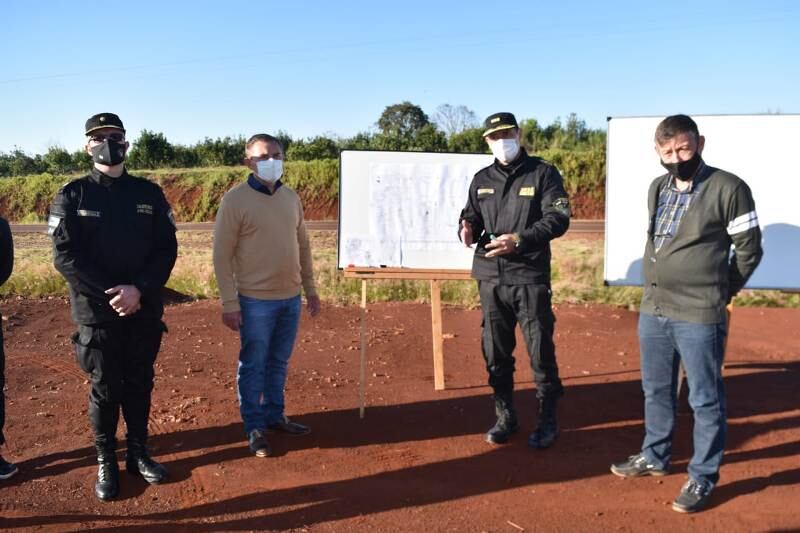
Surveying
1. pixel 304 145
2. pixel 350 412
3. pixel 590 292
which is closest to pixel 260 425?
Answer: pixel 350 412

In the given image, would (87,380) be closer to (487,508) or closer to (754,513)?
(487,508)

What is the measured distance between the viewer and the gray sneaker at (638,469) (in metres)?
4.07

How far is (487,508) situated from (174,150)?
3775 cm

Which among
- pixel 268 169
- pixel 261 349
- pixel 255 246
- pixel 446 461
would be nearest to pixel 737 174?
pixel 446 461

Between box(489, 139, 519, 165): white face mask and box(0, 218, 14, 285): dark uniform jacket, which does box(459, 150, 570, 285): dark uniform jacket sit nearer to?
box(489, 139, 519, 165): white face mask

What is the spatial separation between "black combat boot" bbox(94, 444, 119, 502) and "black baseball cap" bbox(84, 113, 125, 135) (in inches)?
71.1

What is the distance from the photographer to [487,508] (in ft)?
12.3

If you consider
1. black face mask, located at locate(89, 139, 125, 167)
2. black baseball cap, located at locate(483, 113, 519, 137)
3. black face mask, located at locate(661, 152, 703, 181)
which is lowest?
black face mask, located at locate(661, 152, 703, 181)

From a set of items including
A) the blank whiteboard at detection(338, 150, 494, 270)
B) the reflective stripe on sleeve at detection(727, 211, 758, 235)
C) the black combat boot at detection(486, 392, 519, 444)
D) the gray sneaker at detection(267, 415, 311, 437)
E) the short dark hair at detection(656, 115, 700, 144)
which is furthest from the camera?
the blank whiteboard at detection(338, 150, 494, 270)

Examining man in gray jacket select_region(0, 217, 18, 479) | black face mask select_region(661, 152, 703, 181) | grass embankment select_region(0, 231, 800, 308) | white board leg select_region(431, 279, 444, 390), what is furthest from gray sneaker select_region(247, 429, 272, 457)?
grass embankment select_region(0, 231, 800, 308)

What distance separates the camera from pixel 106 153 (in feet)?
12.3

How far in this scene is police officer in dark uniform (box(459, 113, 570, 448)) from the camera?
428cm

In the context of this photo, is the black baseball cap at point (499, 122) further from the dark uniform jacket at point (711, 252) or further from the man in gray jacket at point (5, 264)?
the man in gray jacket at point (5, 264)

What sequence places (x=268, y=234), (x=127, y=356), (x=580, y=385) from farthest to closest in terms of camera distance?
1. (x=580, y=385)
2. (x=268, y=234)
3. (x=127, y=356)
